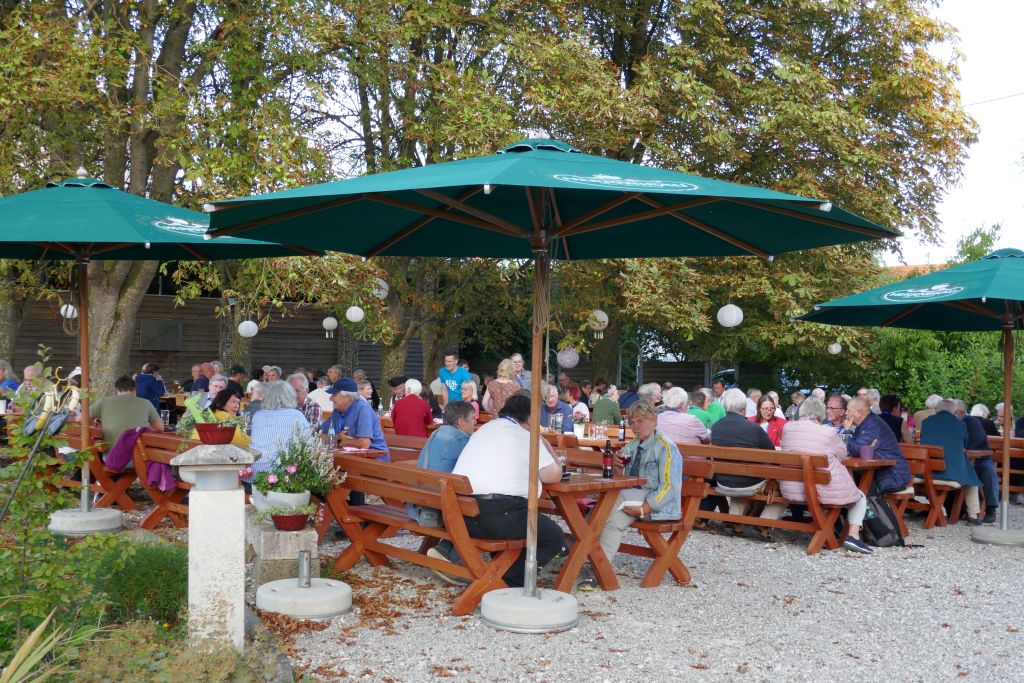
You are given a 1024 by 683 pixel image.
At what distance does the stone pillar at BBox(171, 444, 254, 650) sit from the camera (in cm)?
438

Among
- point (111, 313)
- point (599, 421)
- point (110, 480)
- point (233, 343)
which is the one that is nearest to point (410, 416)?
point (599, 421)

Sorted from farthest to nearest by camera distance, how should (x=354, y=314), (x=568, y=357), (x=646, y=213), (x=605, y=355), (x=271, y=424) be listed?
1. (x=568, y=357)
2. (x=605, y=355)
3. (x=354, y=314)
4. (x=271, y=424)
5. (x=646, y=213)

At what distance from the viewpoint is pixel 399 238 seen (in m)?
6.66

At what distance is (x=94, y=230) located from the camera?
6.58 metres

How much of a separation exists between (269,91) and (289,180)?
2.58 metres

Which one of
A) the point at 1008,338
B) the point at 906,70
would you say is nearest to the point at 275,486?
the point at 1008,338

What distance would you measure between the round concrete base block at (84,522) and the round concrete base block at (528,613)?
362 centimetres

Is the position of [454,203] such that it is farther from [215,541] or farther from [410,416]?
[410,416]

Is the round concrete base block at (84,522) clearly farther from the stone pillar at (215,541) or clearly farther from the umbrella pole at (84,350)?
the stone pillar at (215,541)

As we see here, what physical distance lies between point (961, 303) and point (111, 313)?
8.79 meters

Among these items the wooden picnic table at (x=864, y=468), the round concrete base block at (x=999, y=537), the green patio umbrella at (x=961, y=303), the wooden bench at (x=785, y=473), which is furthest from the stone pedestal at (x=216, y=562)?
the round concrete base block at (x=999, y=537)

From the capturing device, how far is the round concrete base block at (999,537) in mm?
8461

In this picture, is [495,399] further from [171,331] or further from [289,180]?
[171,331]

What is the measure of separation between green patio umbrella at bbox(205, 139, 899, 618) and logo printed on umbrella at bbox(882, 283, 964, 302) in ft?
7.95
